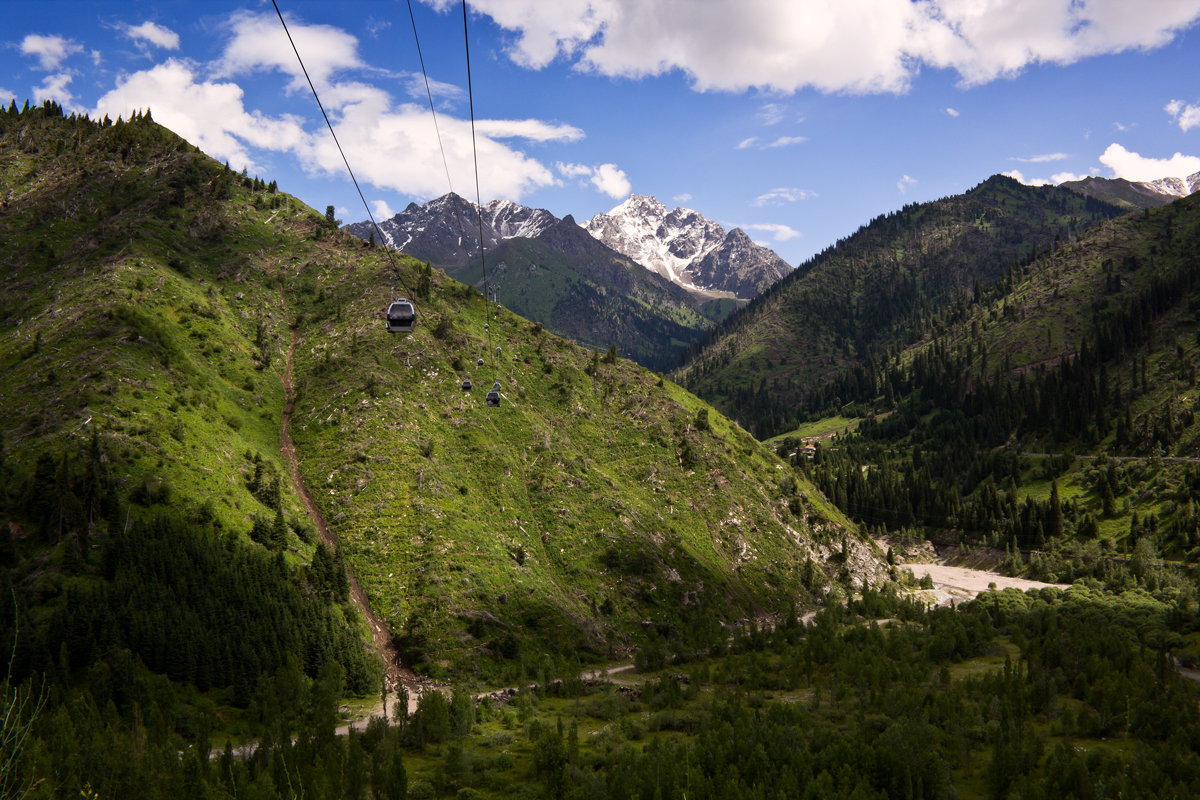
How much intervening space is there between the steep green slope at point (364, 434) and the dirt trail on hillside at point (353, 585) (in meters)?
1.60

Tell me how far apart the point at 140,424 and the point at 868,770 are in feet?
325

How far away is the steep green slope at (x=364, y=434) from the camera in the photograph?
88.9m

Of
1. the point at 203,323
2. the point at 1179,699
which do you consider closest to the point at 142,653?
the point at 203,323

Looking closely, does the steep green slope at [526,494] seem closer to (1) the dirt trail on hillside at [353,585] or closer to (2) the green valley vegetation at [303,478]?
(2) the green valley vegetation at [303,478]

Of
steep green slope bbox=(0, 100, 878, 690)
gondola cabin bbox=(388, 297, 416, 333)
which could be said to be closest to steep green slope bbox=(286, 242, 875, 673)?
steep green slope bbox=(0, 100, 878, 690)

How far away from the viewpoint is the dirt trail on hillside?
8300cm

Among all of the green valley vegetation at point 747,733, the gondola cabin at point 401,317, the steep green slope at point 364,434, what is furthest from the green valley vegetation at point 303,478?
the gondola cabin at point 401,317

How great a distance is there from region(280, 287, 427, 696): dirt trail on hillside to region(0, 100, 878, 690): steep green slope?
1601mm

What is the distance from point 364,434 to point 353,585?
29.6 metres

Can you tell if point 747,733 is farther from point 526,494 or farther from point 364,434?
point 364,434

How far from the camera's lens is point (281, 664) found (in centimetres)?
7594

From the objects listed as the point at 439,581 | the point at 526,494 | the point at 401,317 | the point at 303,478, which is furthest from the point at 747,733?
the point at 303,478

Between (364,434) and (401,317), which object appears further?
(364,434)

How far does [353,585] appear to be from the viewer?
301 ft
